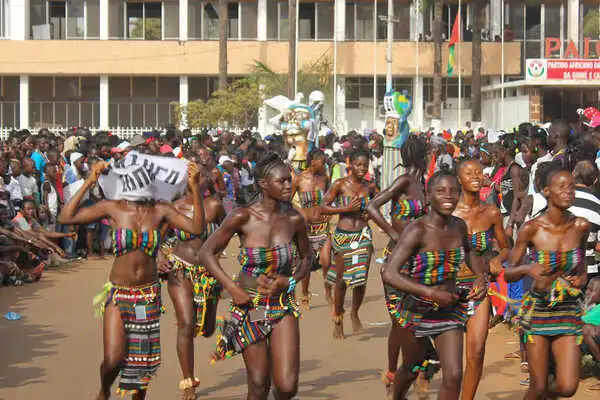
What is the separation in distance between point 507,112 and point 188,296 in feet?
128

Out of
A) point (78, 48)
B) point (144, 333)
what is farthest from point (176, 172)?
point (78, 48)

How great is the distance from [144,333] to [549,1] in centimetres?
4821

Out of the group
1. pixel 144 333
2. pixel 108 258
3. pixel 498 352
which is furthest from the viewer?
pixel 108 258

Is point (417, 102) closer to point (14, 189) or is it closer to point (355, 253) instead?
point (14, 189)

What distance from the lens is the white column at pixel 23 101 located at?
51.2 meters

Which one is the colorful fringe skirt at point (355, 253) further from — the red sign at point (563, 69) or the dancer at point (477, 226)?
the red sign at point (563, 69)

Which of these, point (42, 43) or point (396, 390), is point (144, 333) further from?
point (42, 43)

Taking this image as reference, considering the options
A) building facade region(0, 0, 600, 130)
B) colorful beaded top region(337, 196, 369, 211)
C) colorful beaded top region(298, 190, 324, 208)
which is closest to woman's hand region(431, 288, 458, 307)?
colorful beaded top region(337, 196, 369, 211)

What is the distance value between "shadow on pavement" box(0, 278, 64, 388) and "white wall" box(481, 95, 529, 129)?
102 ft

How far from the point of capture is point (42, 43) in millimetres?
51062

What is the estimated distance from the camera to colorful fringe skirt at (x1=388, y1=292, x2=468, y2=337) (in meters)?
6.91

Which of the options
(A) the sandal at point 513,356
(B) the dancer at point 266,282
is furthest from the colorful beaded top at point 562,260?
(A) the sandal at point 513,356

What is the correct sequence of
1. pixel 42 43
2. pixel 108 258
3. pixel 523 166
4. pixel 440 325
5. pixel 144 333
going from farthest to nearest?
1. pixel 42 43
2. pixel 108 258
3. pixel 523 166
4. pixel 144 333
5. pixel 440 325

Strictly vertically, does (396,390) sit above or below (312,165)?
below
